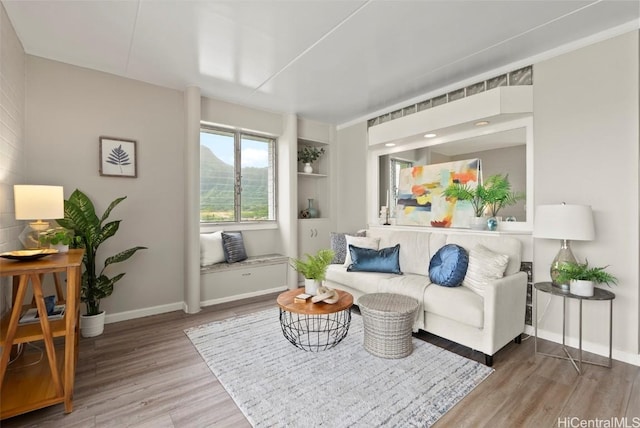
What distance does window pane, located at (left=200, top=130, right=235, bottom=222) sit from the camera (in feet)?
13.6

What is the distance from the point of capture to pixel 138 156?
11.1 ft

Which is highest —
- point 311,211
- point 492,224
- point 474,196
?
point 474,196

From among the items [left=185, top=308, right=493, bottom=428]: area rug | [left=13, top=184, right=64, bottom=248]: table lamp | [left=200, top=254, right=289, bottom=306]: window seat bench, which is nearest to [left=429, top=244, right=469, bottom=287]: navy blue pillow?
[left=185, top=308, right=493, bottom=428]: area rug

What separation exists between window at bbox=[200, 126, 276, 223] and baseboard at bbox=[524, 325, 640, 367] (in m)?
3.66

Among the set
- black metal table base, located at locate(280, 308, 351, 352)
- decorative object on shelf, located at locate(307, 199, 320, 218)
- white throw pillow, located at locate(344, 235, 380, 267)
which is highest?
decorative object on shelf, located at locate(307, 199, 320, 218)

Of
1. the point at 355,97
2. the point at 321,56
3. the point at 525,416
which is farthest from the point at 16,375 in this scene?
the point at 355,97

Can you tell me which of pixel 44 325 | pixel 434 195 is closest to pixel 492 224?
pixel 434 195

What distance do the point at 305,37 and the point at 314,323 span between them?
2.75 m

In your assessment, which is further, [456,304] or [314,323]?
[314,323]

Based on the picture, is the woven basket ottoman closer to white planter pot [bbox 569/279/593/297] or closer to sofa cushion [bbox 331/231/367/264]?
white planter pot [bbox 569/279/593/297]

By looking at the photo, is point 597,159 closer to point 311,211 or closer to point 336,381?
point 336,381

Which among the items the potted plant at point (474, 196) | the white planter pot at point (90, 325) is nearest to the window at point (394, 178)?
the potted plant at point (474, 196)

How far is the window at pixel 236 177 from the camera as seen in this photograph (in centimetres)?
419

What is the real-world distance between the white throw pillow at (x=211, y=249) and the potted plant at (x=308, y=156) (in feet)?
5.93
